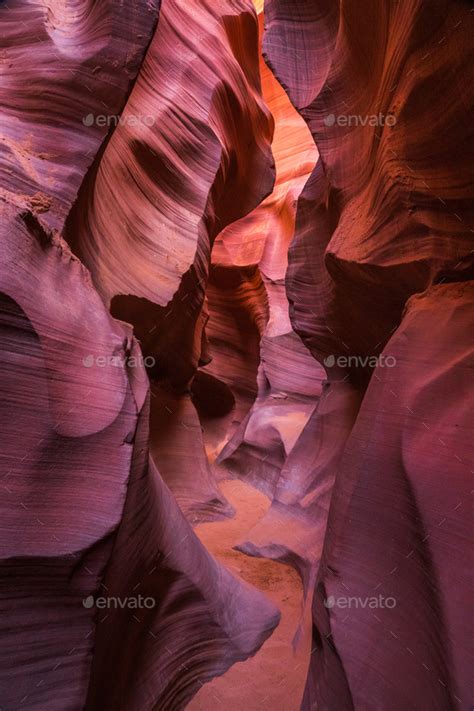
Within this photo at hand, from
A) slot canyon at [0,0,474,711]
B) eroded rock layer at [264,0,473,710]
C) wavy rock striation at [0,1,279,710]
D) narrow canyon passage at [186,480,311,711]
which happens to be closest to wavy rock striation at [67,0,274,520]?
slot canyon at [0,0,474,711]

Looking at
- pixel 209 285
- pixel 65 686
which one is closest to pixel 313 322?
pixel 65 686

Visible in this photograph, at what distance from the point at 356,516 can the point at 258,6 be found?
527 inches

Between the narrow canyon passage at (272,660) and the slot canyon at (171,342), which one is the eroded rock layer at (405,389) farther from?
the narrow canyon passage at (272,660)

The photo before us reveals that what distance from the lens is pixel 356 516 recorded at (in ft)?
8.95

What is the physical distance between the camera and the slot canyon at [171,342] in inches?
87.4

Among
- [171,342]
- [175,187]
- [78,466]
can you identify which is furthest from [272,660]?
[175,187]

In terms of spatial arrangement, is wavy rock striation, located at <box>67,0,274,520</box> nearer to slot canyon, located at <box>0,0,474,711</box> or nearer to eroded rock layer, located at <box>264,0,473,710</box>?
slot canyon, located at <box>0,0,474,711</box>

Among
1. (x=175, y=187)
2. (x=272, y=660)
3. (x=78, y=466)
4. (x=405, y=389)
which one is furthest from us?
(x=175, y=187)

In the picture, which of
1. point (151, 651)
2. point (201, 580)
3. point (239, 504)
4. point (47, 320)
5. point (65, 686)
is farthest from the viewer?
point (239, 504)

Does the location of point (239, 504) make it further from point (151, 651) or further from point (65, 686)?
point (65, 686)

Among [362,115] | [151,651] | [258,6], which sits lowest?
[151,651]

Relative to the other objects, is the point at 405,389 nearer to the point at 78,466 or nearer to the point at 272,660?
A: the point at 78,466

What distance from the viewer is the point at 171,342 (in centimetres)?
632

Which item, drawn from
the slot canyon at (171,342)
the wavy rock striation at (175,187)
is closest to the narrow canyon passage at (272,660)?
the slot canyon at (171,342)
